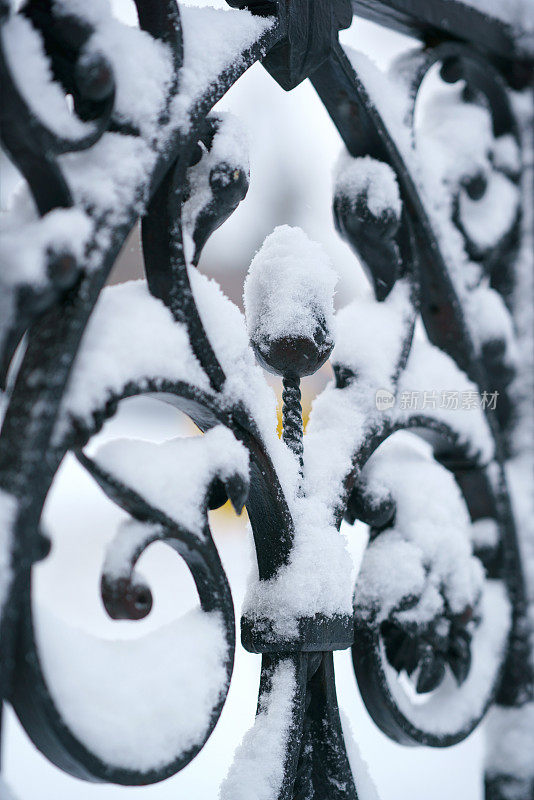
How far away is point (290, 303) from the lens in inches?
24.3

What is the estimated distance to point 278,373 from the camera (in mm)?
643

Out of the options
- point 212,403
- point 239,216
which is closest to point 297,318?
point 212,403

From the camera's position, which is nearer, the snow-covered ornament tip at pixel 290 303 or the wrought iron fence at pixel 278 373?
the wrought iron fence at pixel 278 373

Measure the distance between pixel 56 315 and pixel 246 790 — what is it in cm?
35

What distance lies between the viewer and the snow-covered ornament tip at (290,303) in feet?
2.02

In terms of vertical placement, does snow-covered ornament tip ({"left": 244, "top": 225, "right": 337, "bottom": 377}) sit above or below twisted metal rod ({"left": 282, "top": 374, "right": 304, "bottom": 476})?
above

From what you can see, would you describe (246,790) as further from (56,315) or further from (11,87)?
(11,87)

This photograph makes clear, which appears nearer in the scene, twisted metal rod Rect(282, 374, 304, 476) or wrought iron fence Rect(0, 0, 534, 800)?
wrought iron fence Rect(0, 0, 534, 800)

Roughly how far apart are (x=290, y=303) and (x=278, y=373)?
0.06 m

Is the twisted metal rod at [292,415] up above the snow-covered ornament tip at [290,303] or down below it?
below

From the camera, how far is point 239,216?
3.56ft

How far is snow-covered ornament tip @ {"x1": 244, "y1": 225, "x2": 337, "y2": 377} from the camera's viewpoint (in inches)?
24.3

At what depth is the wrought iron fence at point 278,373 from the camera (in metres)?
0.44

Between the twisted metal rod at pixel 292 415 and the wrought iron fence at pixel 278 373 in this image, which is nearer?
the wrought iron fence at pixel 278 373
